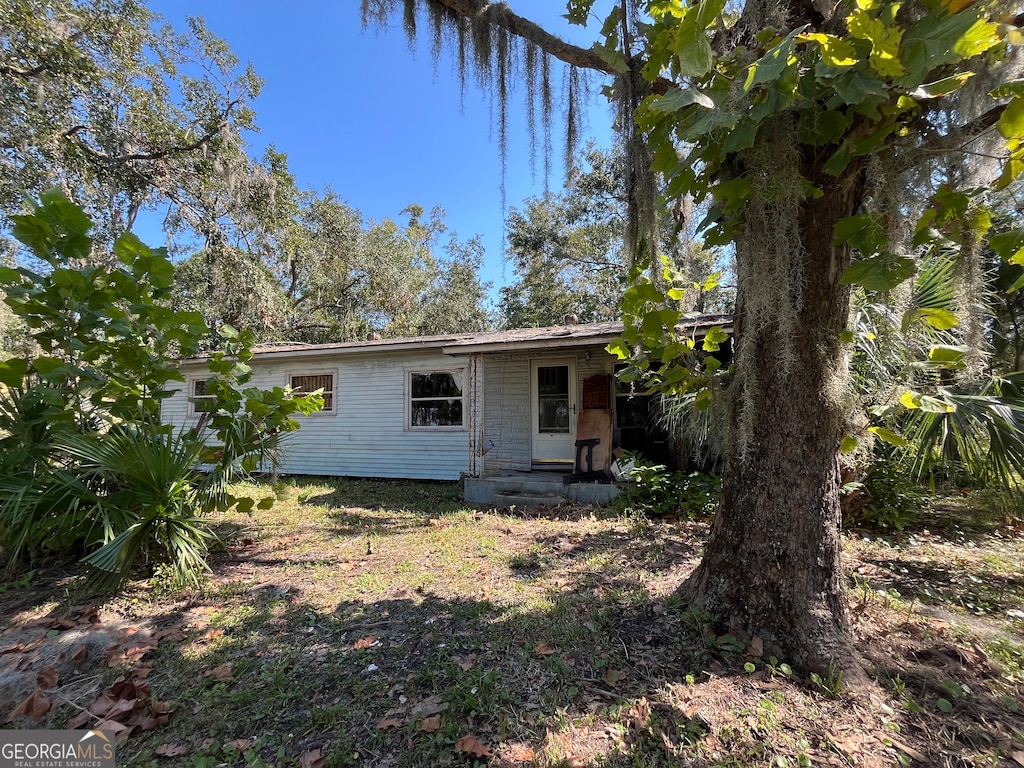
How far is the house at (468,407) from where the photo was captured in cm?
789

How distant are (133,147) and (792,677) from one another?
12.0m

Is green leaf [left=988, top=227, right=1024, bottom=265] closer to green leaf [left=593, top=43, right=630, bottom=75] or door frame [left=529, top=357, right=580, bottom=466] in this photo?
green leaf [left=593, top=43, right=630, bottom=75]

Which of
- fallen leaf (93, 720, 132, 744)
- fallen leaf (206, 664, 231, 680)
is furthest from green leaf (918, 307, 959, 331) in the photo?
fallen leaf (93, 720, 132, 744)

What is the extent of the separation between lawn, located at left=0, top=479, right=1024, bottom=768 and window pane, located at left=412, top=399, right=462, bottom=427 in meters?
5.06

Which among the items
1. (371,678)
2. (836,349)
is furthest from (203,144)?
(836,349)

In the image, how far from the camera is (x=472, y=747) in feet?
6.52

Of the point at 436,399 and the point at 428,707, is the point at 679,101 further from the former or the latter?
the point at 436,399

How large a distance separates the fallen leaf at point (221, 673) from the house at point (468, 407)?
495cm

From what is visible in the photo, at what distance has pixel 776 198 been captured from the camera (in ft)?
6.63

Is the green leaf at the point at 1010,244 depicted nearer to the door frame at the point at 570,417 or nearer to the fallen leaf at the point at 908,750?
the fallen leaf at the point at 908,750

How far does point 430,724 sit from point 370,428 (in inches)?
327

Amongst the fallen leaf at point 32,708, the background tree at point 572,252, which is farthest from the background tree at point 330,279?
the fallen leaf at point 32,708

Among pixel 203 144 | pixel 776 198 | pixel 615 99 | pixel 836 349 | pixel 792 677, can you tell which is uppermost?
pixel 203 144

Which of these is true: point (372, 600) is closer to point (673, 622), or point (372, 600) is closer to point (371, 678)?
point (371, 678)
